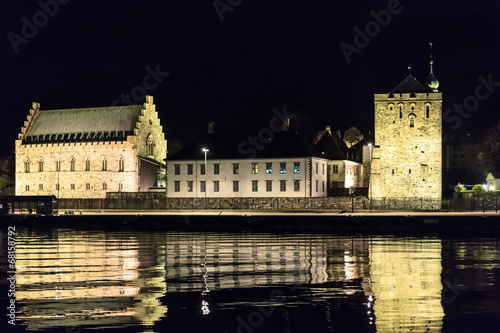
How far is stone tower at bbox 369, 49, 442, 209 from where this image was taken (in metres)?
93.0

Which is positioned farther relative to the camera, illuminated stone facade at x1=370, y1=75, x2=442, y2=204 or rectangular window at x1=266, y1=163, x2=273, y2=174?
illuminated stone facade at x1=370, y1=75, x2=442, y2=204

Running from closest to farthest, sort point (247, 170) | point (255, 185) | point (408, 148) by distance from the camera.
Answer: point (255, 185) → point (247, 170) → point (408, 148)

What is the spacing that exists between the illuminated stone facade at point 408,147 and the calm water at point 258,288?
47033 mm

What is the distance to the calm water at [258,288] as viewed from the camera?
21.2 m

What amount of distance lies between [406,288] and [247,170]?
2598 inches

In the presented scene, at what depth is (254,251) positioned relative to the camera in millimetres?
42625

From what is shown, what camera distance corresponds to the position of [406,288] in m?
27.1

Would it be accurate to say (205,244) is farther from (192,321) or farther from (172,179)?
(172,179)

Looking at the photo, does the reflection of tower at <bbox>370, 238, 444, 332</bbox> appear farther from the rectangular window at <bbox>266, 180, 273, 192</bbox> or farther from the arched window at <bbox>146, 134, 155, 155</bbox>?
the arched window at <bbox>146, 134, 155, 155</bbox>

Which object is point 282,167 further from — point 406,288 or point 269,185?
point 406,288

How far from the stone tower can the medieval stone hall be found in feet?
105

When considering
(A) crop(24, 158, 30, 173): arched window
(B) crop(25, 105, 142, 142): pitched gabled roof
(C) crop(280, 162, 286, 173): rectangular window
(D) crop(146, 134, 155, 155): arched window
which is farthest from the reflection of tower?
(A) crop(24, 158, 30, 173): arched window

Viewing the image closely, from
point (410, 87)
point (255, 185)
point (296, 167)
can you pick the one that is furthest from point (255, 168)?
point (410, 87)

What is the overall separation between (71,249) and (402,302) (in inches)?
1019
